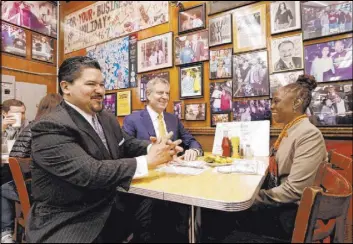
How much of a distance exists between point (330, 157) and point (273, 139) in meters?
0.71

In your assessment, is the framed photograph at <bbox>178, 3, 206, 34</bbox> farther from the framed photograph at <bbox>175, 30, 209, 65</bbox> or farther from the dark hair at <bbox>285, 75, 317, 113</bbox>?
the dark hair at <bbox>285, 75, 317, 113</bbox>

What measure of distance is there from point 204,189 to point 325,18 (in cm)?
205

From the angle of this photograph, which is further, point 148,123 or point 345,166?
point 148,123

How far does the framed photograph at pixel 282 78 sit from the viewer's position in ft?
7.54

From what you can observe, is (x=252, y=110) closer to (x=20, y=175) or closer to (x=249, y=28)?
(x=249, y=28)

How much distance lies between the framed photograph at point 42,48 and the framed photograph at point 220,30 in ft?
9.30

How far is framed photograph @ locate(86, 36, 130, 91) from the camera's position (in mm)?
3506

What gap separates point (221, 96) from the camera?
272 cm

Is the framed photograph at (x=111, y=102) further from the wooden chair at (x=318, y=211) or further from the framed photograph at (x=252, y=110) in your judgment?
the wooden chair at (x=318, y=211)

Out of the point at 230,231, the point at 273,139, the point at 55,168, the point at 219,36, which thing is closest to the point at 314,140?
the point at 230,231

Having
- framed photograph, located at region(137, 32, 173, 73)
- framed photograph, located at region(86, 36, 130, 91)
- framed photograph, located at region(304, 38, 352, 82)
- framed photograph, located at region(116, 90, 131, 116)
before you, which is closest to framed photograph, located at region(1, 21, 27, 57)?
framed photograph, located at region(86, 36, 130, 91)

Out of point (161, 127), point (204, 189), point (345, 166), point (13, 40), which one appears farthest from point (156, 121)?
point (13, 40)

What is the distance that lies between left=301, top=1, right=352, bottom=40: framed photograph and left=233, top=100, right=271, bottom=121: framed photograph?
0.73m

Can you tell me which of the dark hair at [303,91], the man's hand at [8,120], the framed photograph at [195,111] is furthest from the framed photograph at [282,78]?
the man's hand at [8,120]
